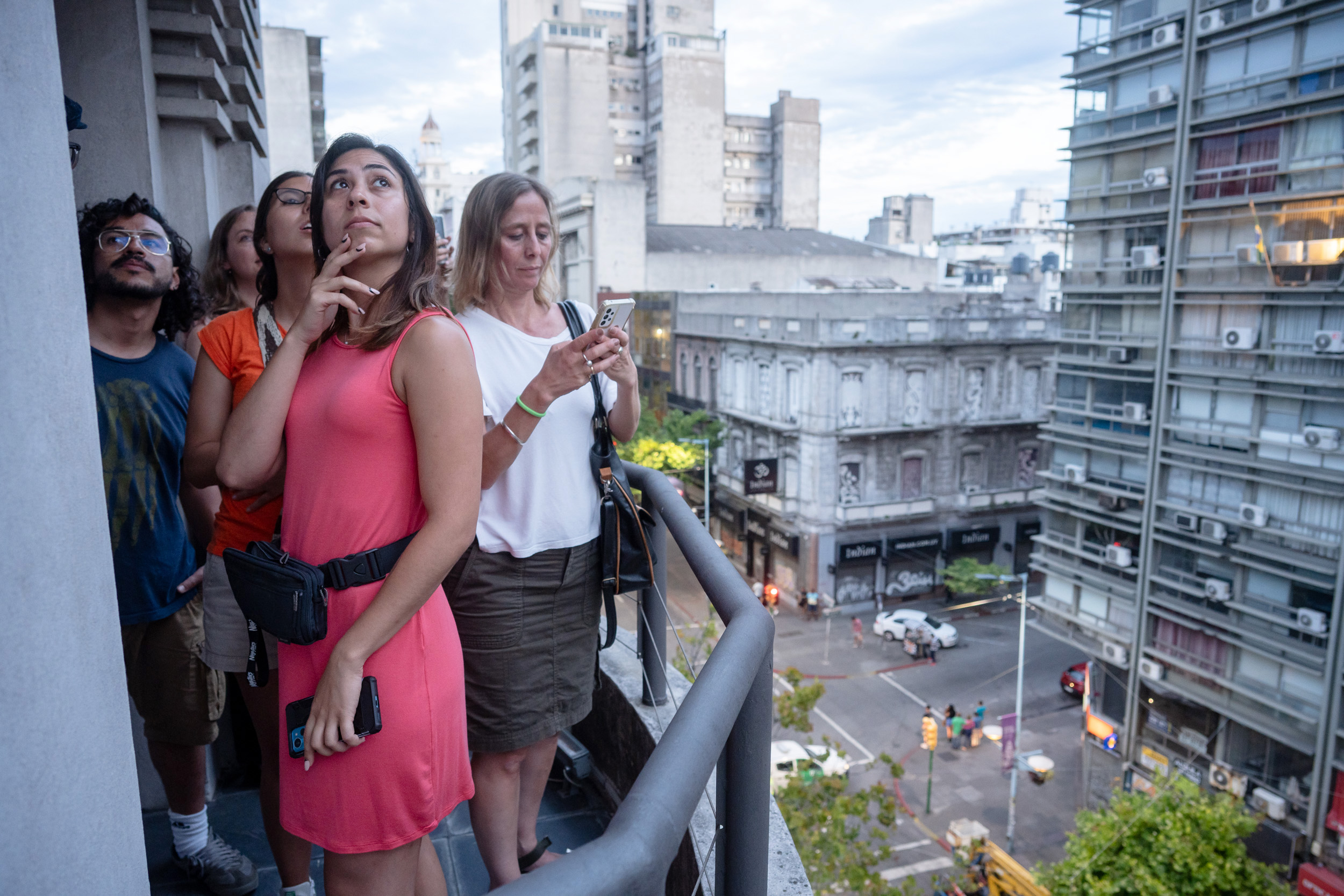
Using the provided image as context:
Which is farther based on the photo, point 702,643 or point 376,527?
point 702,643

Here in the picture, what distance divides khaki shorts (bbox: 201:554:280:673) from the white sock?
79 cm

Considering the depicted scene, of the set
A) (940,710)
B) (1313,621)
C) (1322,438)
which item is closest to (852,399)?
(940,710)

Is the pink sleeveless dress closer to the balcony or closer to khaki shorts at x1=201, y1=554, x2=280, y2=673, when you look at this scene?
the balcony

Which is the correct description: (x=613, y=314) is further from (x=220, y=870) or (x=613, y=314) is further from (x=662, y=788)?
(x=220, y=870)

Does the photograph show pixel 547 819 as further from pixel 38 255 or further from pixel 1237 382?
pixel 1237 382

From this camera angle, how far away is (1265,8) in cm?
1533

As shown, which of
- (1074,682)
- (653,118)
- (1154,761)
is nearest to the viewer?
(1154,761)

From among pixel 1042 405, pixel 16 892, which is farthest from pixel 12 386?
pixel 1042 405

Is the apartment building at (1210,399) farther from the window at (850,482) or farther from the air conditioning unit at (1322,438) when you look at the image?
the window at (850,482)

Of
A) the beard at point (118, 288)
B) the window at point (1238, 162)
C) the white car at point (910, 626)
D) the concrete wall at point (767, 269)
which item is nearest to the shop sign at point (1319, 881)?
the white car at point (910, 626)

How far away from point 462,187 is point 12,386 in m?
83.0

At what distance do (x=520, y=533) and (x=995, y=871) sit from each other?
47.1 feet

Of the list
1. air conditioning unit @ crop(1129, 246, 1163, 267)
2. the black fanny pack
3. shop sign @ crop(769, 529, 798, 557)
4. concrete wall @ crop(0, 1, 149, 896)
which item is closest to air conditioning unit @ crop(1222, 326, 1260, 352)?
air conditioning unit @ crop(1129, 246, 1163, 267)

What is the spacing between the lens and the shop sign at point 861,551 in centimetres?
2575
